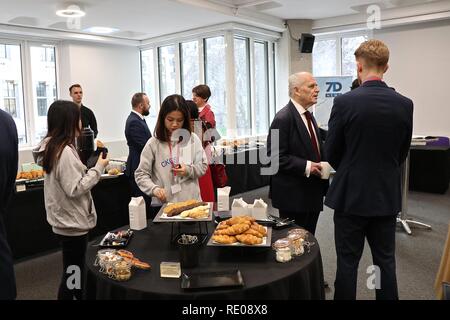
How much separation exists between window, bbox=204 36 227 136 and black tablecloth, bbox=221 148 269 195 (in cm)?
127

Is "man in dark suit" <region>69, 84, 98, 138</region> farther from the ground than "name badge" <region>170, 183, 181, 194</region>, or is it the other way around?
"man in dark suit" <region>69, 84, 98, 138</region>

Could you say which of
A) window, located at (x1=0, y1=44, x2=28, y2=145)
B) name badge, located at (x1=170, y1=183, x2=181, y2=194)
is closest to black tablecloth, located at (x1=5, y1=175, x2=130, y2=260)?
name badge, located at (x1=170, y1=183, x2=181, y2=194)

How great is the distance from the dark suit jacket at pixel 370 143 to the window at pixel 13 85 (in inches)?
228

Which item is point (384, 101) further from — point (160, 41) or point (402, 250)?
point (160, 41)

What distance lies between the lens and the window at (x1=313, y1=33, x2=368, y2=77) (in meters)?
7.29

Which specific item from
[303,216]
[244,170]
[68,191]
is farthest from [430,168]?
[68,191]

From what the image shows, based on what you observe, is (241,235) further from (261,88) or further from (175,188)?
(261,88)

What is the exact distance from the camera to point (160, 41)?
24.4 feet

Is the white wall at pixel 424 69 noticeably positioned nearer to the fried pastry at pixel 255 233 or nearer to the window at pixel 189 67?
the window at pixel 189 67

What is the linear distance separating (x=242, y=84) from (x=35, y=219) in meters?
4.46

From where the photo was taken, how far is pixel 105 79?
7281 millimetres

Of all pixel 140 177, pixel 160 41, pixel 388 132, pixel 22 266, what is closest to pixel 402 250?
pixel 388 132

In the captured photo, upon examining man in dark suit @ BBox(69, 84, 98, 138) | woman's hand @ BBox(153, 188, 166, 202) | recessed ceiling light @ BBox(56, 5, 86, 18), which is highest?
recessed ceiling light @ BBox(56, 5, 86, 18)

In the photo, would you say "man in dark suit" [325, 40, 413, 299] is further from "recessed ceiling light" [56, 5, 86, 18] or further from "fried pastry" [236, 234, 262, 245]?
"recessed ceiling light" [56, 5, 86, 18]
